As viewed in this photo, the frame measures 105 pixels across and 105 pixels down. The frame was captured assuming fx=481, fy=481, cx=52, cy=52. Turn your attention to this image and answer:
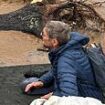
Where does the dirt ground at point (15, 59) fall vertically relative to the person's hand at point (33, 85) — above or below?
below

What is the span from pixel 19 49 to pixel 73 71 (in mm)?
4206

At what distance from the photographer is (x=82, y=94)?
14.9 ft

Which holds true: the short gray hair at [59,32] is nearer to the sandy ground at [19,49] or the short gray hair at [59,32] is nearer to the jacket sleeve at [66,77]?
the jacket sleeve at [66,77]

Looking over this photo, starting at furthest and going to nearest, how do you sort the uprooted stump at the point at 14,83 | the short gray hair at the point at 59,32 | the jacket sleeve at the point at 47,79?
the jacket sleeve at the point at 47,79
the uprooted stump at the point at 14,83
the short gray hair at the point at 59,32

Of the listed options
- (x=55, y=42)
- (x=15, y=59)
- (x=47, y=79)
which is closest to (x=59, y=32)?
(x=55, y=42)

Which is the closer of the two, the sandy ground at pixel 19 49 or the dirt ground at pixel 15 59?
the dirt ground at pixel 15 59

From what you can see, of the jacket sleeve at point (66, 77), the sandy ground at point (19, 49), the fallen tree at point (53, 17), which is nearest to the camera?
the jacket sleeve at point (66, 77)

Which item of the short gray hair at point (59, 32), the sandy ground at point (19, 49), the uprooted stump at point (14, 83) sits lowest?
the sandy ground at point (19, 49)

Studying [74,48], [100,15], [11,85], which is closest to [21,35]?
[100,15]

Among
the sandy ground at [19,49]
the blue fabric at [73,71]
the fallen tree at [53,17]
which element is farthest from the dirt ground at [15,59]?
the blue fabric at [73,71]

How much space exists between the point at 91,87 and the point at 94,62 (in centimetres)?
25

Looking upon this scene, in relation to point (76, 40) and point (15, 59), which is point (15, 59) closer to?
point (15, 59)

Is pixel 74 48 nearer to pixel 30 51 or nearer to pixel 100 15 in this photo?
pixel 30 51

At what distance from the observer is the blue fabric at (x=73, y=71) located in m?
4.29
